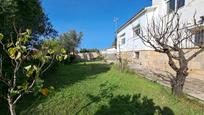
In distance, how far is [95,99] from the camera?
356 inches

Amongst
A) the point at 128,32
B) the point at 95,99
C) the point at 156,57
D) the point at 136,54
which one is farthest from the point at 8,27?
the point at 128,32

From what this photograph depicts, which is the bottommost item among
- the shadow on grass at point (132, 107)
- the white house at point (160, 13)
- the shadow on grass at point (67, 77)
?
the shadow on grass at point (132, 107)

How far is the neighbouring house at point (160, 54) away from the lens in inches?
564

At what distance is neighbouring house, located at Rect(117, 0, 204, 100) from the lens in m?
14.3

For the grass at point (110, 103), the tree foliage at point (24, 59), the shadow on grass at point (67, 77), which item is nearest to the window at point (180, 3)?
the shadow on grass at point (67, 77)

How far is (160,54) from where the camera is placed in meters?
20.6

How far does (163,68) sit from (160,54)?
4.35ft

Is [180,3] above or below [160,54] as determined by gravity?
above

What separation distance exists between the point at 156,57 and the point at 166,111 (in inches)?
553

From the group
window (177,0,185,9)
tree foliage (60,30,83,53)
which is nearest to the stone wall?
window (177,0,185,9)

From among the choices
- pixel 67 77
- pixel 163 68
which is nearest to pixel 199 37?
pixel 163 68

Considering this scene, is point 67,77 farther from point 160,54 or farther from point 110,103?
point 160,54

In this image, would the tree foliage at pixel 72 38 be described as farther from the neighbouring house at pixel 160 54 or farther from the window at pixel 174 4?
the window at pixel 174 4

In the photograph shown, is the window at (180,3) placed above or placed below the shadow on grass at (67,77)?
above
